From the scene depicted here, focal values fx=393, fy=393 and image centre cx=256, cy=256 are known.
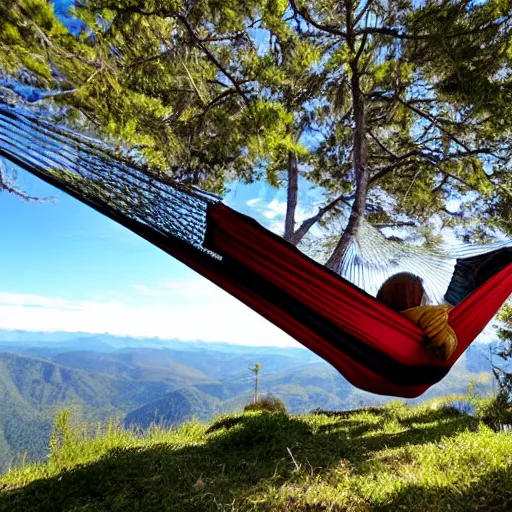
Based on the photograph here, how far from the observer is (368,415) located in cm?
390

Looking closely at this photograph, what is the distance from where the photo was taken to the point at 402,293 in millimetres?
1537

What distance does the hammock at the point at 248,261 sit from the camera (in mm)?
1284

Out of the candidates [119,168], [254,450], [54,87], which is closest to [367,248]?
[254,450]

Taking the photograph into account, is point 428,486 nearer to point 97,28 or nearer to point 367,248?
point 367,248

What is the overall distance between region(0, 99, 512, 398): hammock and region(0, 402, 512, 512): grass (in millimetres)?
614

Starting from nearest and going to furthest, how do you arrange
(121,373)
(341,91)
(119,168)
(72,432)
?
(119,168) < (72,432) < (341,91) < (121,373)

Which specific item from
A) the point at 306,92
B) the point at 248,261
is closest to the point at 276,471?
the point at 248,261

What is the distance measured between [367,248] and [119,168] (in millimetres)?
1703

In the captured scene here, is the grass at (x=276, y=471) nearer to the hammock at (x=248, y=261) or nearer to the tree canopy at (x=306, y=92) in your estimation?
the hammock at (x=248, y=261)

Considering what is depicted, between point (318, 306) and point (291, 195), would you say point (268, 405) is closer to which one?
point (291, 195)

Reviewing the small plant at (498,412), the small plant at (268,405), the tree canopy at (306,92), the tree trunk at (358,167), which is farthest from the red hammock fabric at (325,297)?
the small plant at (268,405)

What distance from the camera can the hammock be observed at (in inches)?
50.6

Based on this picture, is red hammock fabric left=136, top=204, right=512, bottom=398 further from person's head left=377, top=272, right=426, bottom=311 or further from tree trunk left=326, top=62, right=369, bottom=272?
tree trunk left=326, top=62, right=369, bottom=272

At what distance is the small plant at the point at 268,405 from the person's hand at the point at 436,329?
3.51 metres
